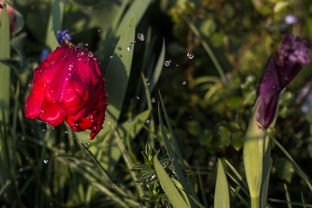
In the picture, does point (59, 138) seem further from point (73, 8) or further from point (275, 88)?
point (275, 88)

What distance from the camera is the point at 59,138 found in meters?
1.12

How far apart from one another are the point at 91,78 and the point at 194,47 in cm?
78

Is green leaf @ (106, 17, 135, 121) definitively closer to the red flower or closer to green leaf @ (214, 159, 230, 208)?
the red flower

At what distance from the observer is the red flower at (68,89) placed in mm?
685

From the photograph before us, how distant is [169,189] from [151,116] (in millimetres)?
342

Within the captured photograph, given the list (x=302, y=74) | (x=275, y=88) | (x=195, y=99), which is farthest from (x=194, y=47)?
(x=275, y=88)

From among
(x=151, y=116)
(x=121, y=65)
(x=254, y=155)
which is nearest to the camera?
(x=254, y=155)

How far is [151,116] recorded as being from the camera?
101 centimetres

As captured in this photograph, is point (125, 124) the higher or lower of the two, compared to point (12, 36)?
lower

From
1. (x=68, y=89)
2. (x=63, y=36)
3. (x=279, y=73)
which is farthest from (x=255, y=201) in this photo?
(x=63, y=36)

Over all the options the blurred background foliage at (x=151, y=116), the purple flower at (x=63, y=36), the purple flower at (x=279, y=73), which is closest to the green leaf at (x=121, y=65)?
the blurred background foliage at (x=151, y=116)

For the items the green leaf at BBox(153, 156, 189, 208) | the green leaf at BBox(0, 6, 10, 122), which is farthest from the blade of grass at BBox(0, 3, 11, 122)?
the green leaf at BBox(153, 156, 189, 208)

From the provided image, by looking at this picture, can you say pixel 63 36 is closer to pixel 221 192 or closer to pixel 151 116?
pixel 151 116

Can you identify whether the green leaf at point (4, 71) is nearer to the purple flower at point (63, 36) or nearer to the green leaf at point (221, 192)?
the purple flower at point (63, 36)
